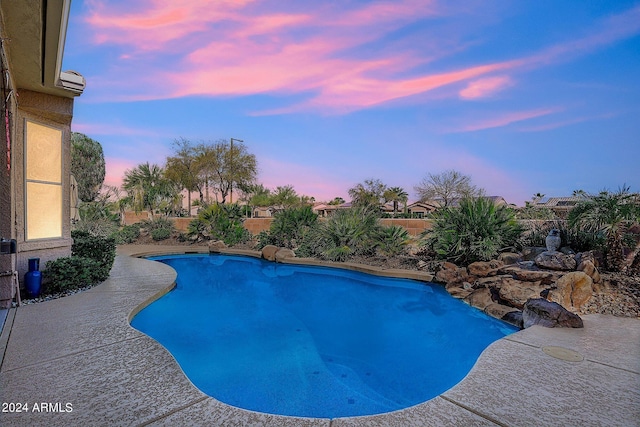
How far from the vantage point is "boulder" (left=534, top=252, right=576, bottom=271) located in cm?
587

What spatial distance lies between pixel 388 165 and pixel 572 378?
23251 mm

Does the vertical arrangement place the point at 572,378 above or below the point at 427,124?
below

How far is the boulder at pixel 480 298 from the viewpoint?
5.97 meters

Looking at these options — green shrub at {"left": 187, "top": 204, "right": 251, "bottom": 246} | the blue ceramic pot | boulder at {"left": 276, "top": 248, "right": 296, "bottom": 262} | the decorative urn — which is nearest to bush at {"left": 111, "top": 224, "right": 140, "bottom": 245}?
green shrub at {"left": 187, "top": 204, "right": 251, "bottom": 246}

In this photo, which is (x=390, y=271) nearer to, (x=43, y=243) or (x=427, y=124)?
(x=43, y=243)

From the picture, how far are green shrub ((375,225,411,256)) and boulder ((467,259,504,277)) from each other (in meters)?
2.75

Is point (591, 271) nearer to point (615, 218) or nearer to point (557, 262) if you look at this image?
point (557, 262)

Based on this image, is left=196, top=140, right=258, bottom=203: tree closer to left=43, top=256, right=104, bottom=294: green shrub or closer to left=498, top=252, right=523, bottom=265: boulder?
left=43, top=256, right=104, bottom=294: green shrub

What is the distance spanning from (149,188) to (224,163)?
7104 millimetres

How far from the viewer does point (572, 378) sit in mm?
2693

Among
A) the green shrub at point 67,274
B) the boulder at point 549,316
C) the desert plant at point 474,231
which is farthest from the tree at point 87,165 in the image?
the boulder at point 549,316

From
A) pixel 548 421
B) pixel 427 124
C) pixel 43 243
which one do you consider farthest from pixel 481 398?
pixel 427 124

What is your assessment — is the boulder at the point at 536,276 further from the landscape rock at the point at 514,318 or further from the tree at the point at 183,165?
the tree at the point at 183,165

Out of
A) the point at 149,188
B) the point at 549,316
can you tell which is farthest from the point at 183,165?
the point at 549,316
